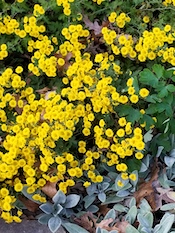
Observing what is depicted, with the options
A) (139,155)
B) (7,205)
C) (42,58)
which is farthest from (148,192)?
(42,58)

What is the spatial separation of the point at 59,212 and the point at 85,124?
450mm

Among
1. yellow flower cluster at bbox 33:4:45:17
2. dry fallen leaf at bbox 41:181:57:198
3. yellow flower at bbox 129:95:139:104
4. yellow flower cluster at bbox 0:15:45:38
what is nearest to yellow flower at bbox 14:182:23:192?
dry fallen leaf at bbox 41:181:57:198

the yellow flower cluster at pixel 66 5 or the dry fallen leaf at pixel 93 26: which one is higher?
the yellow flower cluster at pixel 66 5

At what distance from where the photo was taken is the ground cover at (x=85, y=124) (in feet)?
8.38

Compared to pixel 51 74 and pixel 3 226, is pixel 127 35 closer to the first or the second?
pixel 51 74

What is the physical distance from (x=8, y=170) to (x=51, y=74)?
544 mm

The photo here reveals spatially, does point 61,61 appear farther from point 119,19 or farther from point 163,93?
point 163,93

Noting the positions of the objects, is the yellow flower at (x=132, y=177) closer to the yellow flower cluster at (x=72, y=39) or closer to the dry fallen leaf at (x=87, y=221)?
the dry fallen leaf at (x=87, y=221)

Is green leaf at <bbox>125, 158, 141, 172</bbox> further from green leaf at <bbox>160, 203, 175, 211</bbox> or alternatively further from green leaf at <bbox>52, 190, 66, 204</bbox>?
green leaf at <bbox>52, 190, 66, 204</bbox>

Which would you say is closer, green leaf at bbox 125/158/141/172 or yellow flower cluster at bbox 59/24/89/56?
green leaf at bbox 125/158/141/172

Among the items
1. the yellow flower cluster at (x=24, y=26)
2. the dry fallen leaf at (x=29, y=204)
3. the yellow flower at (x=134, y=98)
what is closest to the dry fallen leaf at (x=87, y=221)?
Result: the dry fallen leaf at (x=29, y=204)

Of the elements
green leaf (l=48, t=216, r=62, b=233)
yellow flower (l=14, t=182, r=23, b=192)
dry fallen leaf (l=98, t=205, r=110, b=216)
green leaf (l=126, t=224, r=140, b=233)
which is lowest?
dry fallen leaf (l=98, t=205, r=110, b=216)

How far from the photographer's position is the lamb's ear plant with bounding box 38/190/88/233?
261cm

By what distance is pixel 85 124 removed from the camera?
262cm
